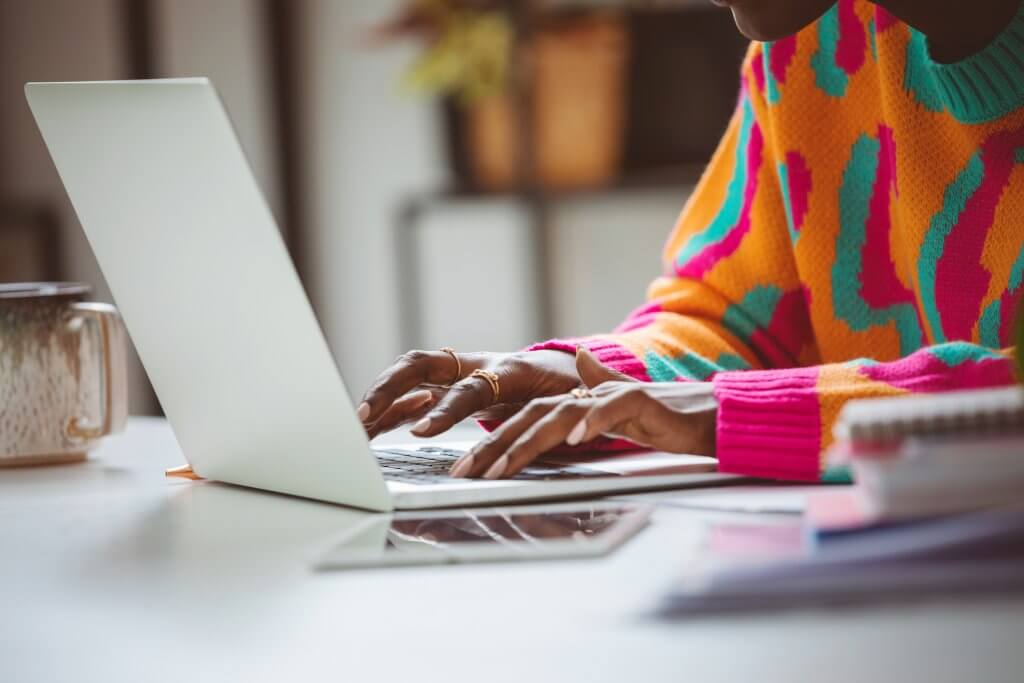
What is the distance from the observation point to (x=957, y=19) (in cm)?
92

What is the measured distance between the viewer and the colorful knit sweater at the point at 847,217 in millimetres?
957

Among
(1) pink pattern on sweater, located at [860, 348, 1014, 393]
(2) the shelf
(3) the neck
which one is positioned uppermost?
(3) the neck

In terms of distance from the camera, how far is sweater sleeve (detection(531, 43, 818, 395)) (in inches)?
45.9

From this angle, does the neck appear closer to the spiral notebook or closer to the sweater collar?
the sweater collar

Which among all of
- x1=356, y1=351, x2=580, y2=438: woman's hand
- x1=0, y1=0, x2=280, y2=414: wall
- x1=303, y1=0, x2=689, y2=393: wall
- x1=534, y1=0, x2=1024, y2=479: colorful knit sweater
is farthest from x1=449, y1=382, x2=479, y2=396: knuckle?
x1=0, y1=0, x2=280, y2=414: wall

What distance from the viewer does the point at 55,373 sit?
3.18 ft

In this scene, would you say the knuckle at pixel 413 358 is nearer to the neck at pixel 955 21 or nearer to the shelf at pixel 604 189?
the neck at pixel 955 21

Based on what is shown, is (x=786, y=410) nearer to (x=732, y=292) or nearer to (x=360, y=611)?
(x=360, y=611)

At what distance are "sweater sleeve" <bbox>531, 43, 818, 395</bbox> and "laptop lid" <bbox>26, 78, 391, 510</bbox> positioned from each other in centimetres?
45

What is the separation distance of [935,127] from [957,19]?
123 mm

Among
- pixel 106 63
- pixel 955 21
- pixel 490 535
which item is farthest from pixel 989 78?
pixel 106 63

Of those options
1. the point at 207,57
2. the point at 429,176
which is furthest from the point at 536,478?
the point at 207,57

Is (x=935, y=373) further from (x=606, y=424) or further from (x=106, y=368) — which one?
(x=106, y=368)

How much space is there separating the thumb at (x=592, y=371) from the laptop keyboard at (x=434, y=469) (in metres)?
0.11
